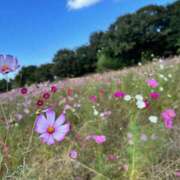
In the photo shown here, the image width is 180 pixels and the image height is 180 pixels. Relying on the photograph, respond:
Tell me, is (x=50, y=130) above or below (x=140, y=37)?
below

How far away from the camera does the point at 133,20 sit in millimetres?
19000

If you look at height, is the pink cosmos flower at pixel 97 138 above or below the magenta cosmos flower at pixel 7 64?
below

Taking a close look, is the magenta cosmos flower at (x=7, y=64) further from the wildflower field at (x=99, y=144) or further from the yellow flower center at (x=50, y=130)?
the yellow flower center at (x=50, y=130)

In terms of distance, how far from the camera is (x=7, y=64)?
116 cm

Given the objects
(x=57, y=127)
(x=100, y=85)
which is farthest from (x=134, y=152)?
(x=100, y=85)

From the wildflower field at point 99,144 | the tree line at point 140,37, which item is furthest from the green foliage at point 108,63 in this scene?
the wildflower field at point 99,144

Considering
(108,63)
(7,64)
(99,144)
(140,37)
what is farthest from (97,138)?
(140,37)

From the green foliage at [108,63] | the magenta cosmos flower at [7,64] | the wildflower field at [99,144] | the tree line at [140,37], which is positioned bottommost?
the wildflower field at [99,144]

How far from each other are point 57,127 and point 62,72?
21.5 m

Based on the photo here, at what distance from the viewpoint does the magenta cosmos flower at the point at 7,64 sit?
3.78ft

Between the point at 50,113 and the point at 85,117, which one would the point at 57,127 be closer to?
the point at 50,113

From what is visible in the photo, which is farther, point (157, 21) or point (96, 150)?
point (157, 21)

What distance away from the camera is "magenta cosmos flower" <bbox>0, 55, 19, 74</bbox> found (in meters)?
1.15

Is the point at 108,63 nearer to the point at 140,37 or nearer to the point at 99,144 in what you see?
the point at 140,37
